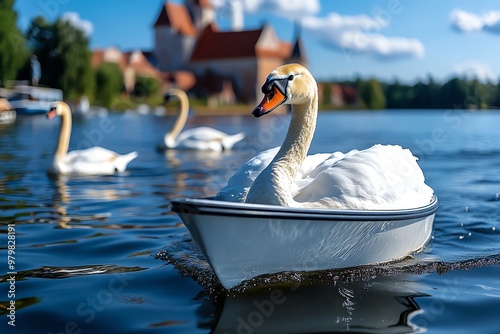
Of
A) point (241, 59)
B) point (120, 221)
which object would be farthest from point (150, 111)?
point (120, 221)

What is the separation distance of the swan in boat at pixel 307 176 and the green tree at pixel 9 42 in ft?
122

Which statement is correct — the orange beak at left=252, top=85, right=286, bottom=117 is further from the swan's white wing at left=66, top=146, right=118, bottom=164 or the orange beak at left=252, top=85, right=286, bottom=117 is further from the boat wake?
the swan's white wing at left=66, top=146, right=118, bottom=164

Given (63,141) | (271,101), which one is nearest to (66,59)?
(63,141)

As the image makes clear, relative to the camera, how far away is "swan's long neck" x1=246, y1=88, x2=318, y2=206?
4139mm

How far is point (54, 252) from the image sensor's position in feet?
17.9

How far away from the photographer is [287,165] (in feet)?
14.2

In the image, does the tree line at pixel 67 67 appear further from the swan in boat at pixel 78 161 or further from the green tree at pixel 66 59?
the swan in boat at pixel 78 161

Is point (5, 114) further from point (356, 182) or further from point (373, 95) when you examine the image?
point (373, 95)

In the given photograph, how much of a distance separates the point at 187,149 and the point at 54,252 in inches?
421

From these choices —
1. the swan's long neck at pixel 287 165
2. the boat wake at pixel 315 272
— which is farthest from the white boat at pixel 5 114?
the swan's long neck at pixel 287 165

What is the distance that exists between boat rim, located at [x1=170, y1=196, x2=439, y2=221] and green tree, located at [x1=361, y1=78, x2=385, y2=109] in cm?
11265

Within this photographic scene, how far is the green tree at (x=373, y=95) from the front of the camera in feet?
377

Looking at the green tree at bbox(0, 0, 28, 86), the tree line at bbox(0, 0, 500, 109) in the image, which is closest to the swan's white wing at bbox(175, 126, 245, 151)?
the tree line at bbox(0, 0, 500, 109)

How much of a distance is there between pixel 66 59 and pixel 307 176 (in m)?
49.4
